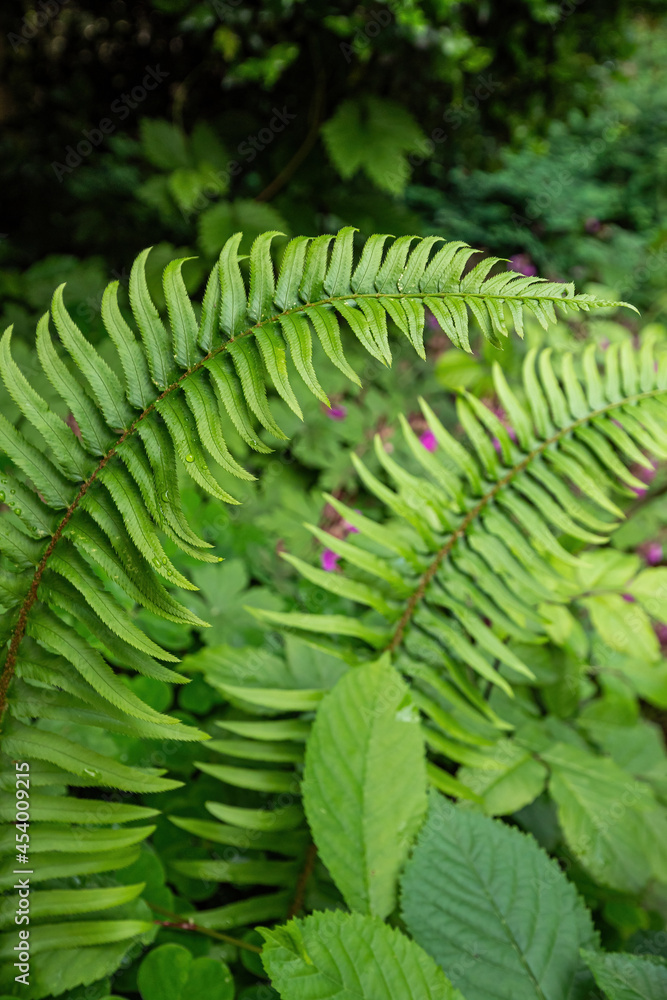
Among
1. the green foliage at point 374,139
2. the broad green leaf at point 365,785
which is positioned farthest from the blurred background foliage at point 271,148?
the broad green leaf at point 365,785

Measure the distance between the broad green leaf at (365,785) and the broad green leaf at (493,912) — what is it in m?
0.05

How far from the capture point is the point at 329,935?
0.93m

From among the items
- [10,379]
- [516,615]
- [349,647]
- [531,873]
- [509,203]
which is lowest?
[531,873]

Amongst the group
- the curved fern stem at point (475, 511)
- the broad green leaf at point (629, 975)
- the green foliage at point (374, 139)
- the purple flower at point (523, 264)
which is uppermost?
the green foliage at point (374, 139)

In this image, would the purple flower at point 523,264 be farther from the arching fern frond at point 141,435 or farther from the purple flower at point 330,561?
the arching fern frond at point 141,435

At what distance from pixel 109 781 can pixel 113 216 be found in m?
2.80

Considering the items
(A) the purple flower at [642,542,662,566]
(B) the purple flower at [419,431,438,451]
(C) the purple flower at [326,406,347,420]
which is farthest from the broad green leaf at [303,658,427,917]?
(A) the purple flower at [642,542,662,566]

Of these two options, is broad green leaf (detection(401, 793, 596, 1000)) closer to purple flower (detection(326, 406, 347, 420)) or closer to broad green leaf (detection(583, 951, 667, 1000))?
broad green leaf (detection(583, 951, 667, 1000))

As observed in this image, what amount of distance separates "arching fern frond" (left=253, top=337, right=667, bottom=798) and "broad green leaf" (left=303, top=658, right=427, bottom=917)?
0.17 metres

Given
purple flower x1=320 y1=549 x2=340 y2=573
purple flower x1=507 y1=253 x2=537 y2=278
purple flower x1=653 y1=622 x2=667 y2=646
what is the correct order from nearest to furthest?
purple flower x1=320 y1=549 x2=340 y2=573 < purple flower x1=653 y1=622 x2=667 y2=646 < purple flower x1=507 y1=253 x2=537 y2=278

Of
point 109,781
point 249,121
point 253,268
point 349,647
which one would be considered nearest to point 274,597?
point 349,647

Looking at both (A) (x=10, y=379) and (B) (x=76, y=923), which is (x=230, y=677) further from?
(A) (x=10, y=379)

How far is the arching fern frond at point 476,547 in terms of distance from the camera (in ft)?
4.48

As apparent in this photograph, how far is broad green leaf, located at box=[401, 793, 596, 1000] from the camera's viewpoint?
1.05 m
